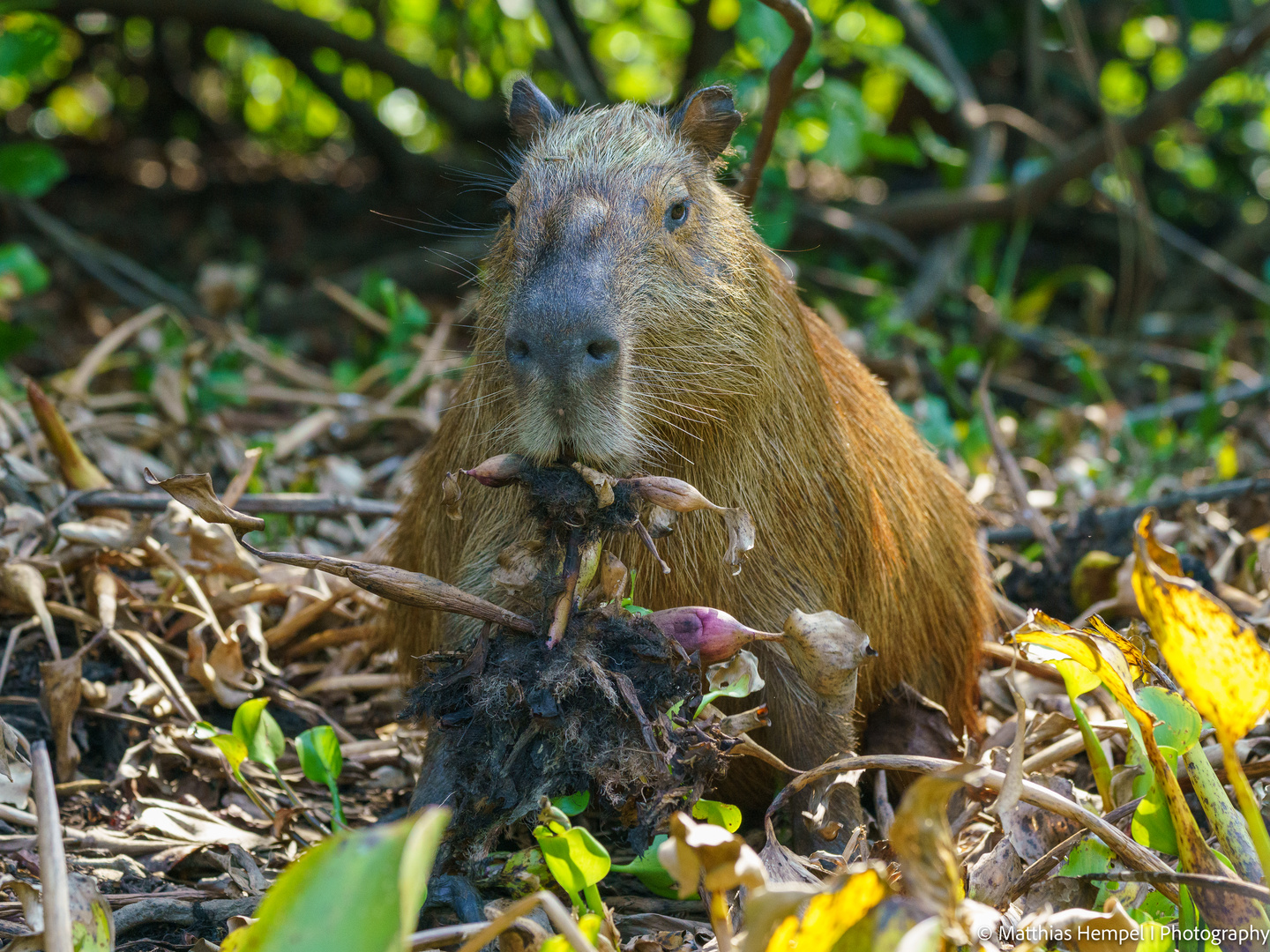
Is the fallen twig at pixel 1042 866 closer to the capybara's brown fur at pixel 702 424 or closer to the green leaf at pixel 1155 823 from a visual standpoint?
the green leaf at pixel 1155 823

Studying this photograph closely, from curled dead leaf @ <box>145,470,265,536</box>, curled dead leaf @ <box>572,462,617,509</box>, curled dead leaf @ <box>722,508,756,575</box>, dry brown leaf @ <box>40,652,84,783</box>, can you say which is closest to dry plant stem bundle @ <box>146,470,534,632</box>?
curled dead leaf @ <box>145,470,265,536</box>

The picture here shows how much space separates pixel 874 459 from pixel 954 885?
5.13 feet

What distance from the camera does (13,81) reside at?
27.0 ft

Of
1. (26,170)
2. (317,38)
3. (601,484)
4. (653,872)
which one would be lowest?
(653,872)

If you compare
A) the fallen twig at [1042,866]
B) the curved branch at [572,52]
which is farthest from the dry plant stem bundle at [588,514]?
the curved branch at [572,52]

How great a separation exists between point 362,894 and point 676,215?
5.67 ft

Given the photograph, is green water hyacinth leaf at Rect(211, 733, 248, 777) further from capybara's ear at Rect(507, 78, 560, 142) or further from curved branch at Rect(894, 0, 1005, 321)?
curved branch at Rect(894, 0, 1005, 321)

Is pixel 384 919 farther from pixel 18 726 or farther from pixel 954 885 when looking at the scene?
pixel 18 726

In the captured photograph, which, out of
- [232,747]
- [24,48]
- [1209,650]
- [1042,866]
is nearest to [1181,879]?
[1042,866]

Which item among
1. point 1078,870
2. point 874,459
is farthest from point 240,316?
point 1078,870

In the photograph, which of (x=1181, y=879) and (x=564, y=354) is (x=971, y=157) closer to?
(x=564, y=354)

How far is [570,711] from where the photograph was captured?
6.79ft

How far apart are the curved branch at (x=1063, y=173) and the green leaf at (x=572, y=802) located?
495cm

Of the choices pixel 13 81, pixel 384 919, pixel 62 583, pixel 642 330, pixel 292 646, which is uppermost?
pixel 13 81
